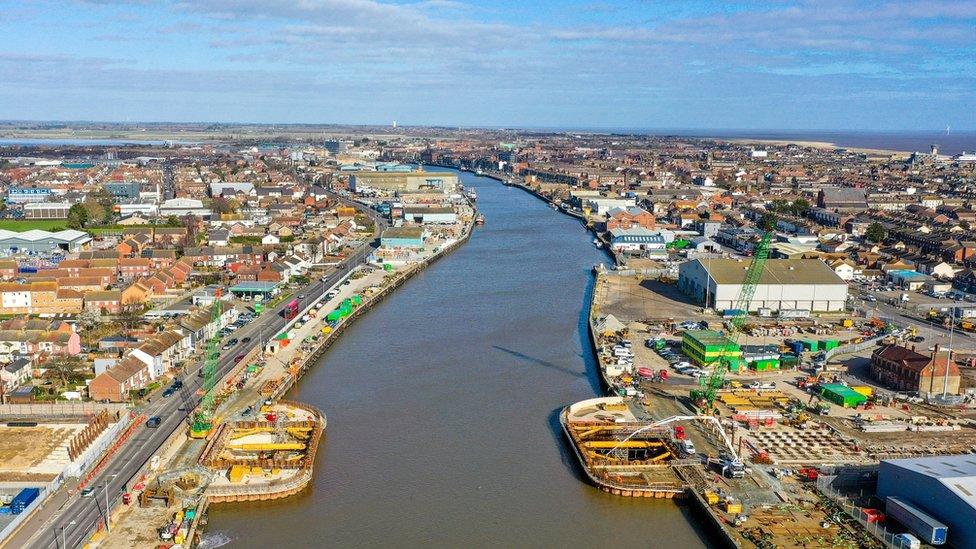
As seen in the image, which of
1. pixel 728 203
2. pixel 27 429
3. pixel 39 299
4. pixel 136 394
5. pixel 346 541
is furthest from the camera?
pixel 728 203

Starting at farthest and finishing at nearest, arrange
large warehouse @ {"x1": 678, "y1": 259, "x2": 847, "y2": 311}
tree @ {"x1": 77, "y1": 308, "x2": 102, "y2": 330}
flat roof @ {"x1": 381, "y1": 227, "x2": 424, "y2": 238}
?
1. flat roof @ {"x1": 381, "y1": 227, "x2": 424, "y2": 238}
2. large warehouse @ {"x1": 678, "y1": 259, "x2": 847, "y2": 311}
3. tree @ {"x1": 77, "y1": 308, "x2": 102, "y2": 330}

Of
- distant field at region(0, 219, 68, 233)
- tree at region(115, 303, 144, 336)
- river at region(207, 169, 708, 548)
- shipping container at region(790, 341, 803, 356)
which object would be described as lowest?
river at region(207, 169, 708, 548)

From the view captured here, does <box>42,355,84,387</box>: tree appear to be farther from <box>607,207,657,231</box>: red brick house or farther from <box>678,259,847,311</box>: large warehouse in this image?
<box>607,207,657,231</box>: red brick house

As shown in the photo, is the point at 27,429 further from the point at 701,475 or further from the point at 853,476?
the point at 853,476

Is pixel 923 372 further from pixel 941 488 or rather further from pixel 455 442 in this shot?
pixel 455 442

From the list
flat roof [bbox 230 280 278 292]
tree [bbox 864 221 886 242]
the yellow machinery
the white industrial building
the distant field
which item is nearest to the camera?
the yellow machinery

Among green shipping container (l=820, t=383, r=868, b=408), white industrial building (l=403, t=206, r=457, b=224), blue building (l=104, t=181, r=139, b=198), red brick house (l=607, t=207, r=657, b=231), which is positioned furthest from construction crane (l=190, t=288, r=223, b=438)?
blue building (l=104, t=181, r=139, b=198)

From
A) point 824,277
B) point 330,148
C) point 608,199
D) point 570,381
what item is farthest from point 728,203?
point 330,148
